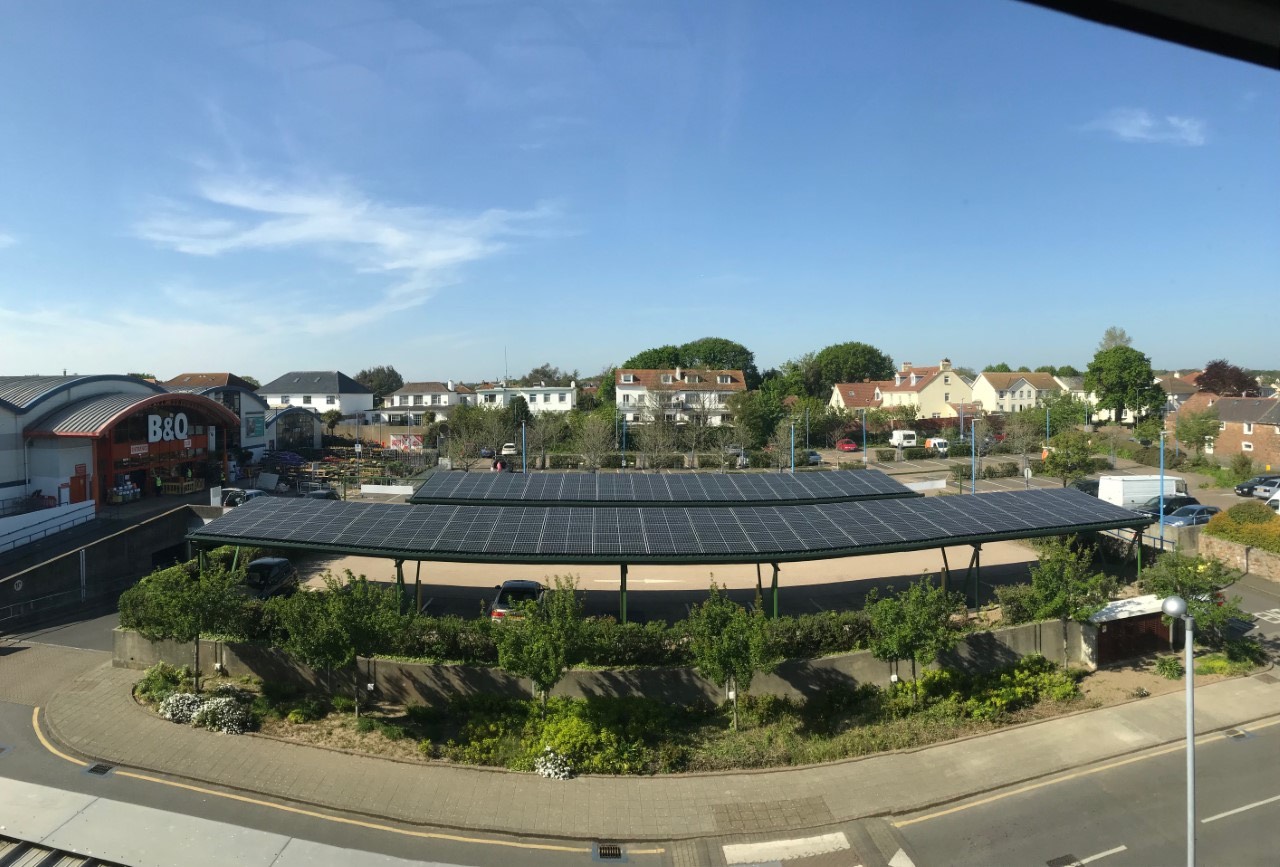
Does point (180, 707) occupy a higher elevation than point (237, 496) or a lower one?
lower

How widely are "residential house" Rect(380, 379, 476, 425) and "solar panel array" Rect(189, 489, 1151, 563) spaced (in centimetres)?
5468

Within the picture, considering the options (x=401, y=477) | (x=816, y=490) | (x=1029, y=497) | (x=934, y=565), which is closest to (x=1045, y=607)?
(x=1029, y=497)

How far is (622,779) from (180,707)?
30.1ft

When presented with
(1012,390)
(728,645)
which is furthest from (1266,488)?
(1012,390)

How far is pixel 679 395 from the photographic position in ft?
214

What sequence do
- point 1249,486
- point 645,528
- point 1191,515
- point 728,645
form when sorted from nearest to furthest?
point 728,645 < point 645,528 < point 1191,515 < point 1249,486

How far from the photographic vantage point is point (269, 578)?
21828mm

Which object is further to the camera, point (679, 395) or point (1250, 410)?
point (679, 395)

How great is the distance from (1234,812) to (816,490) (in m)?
16.3

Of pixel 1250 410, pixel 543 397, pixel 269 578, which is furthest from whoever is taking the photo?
pixel 543 397

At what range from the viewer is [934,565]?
2503 centimetres

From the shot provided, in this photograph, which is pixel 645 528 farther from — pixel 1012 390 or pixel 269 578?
pixel 1012 390

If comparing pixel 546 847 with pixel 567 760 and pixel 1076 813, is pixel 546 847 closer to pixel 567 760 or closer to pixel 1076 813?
pixel 567 760

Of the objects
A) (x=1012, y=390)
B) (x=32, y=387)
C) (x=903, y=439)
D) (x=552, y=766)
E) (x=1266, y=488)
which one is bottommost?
(x=552, y=766)
